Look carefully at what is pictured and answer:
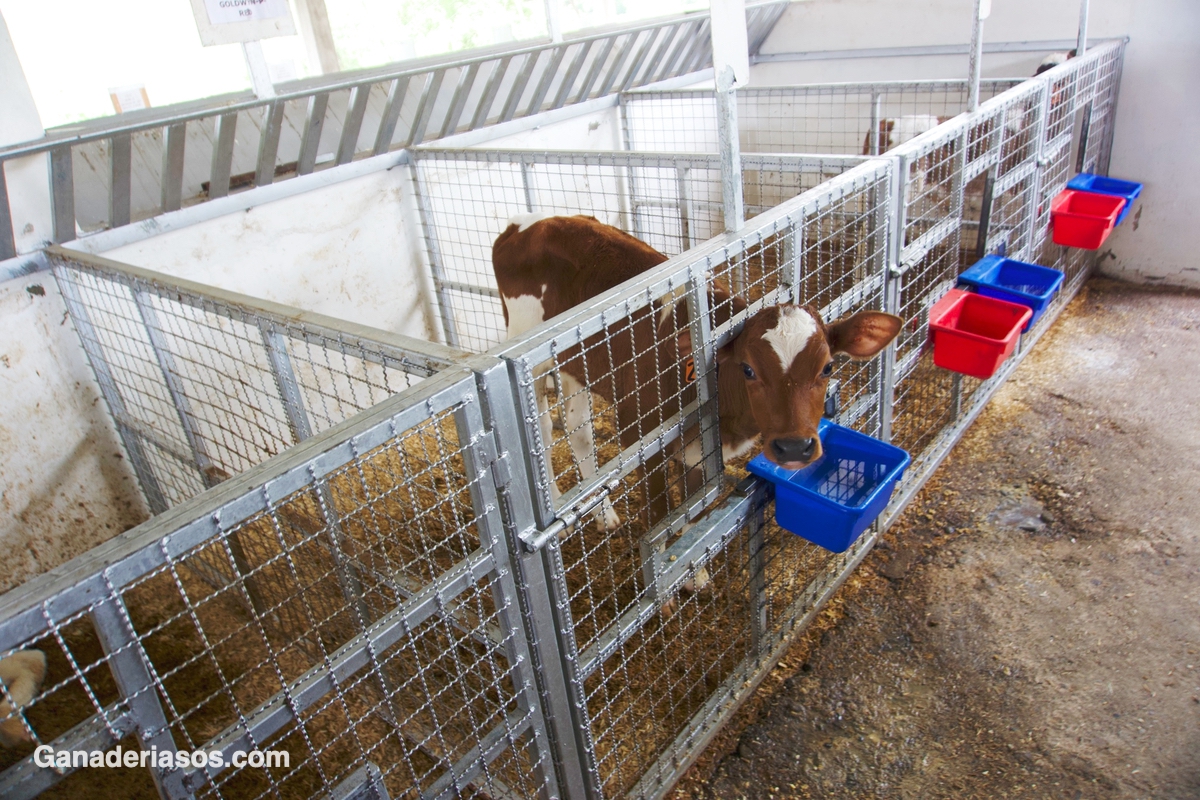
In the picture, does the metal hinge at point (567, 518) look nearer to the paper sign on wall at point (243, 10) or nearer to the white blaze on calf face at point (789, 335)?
the white blaze on calf face at point (789, 335)

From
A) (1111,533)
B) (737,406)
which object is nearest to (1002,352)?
(1111,533)

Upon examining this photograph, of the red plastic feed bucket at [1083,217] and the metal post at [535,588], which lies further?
the red plastic feed bucket at [1083,217]

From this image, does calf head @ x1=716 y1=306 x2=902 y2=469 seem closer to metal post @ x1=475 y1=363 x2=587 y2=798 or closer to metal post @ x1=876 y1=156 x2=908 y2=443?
→ metal post @ x1=876 y1=156 x2=908 y2=443

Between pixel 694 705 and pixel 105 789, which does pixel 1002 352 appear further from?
pixel 105 789

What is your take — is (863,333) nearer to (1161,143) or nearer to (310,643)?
(310,643)

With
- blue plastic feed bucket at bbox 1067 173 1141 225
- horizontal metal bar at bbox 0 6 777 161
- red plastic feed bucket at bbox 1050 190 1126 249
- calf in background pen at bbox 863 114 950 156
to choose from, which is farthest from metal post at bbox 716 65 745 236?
blue plastic feed bucket at bbox 1067 173 1141 225

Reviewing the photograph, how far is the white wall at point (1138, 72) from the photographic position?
5.18 m

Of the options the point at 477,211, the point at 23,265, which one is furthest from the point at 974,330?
the point at 23,265

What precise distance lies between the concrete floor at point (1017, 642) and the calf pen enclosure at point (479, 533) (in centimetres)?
16

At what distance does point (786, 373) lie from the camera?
2.25 meters

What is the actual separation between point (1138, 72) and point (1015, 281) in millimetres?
2653

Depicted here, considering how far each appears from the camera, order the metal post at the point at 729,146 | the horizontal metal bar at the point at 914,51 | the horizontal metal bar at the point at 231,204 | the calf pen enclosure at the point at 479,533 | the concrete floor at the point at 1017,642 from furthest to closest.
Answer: the horizontal metal bar at the point at 914,51, the horizontal metal bar at the point at 231,204, the concrete floor at the point at 1017,642, the metal post at the point at 729,146, the calf pen enclosure at the point at 479,533

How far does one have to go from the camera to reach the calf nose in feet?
7.44

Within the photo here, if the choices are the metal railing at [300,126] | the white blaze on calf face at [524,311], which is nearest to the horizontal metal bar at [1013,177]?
the metal railing at [300,126]
